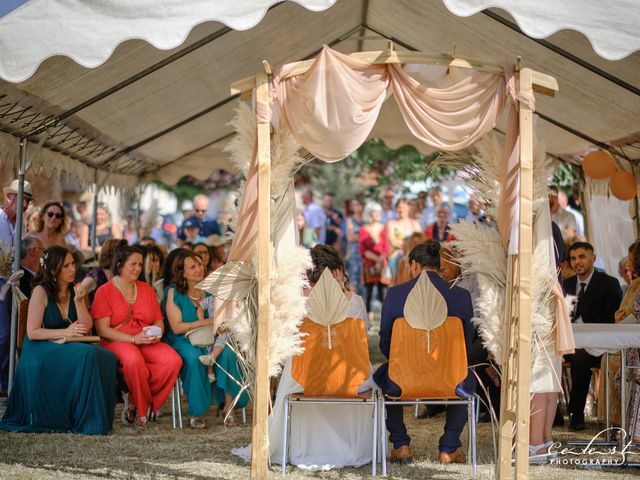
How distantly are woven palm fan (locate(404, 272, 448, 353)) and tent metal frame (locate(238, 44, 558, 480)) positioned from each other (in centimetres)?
50

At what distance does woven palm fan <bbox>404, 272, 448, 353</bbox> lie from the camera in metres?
5.62

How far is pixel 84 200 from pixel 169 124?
20.8 ft

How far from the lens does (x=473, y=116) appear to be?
518 cm

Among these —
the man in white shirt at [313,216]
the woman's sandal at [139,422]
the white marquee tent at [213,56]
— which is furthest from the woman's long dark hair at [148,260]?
the man in white shirt at [313,216]

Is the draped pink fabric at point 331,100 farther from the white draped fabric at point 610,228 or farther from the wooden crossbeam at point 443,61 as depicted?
the white draped fabric at point 610,228

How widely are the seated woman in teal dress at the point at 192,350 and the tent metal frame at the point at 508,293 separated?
8.34 feet

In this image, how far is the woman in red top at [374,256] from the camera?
14914 mm

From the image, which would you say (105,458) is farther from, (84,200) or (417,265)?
(84,200)

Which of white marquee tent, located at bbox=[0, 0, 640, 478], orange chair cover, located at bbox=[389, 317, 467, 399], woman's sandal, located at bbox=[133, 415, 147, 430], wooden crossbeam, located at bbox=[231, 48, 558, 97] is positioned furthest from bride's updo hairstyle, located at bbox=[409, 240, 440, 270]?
woman's sandal, located at bbox=[133, 415, 147, 430]

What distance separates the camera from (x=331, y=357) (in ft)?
18.8

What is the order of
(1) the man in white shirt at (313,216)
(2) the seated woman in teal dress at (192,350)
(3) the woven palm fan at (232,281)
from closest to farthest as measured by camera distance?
(3) the woven palm fan at (232,281) < (2) the seated woman in teal dress at (192,350) < (1) the man in white shirt at (313,216)

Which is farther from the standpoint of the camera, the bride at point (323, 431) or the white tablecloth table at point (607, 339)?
the bride at point (323, 431)

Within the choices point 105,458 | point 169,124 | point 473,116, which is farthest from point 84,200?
point 473,116

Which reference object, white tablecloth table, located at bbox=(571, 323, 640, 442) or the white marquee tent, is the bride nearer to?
the white marquee tent
